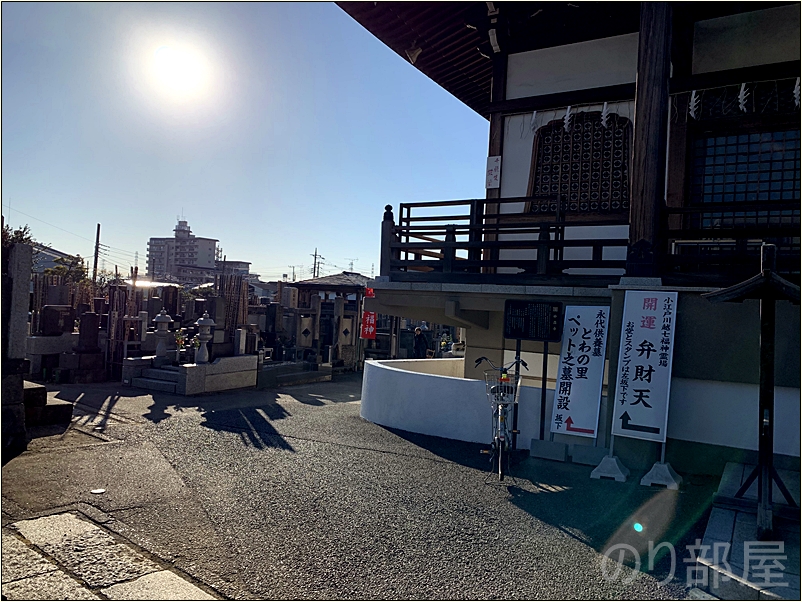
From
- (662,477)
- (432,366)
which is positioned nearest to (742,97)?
(662,477)

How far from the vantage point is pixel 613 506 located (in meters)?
5.94

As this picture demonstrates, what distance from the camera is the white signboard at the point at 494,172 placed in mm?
10961

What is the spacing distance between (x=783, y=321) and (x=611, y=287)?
1.91m

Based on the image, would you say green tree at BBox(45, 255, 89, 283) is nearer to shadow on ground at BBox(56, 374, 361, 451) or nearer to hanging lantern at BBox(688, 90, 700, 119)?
shadow on ground at BBox(56, 374, 361, 451)

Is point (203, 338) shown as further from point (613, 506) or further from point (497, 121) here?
point (613, 506)

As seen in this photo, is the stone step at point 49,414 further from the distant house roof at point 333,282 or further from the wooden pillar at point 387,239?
the distant house roof at point 333,282

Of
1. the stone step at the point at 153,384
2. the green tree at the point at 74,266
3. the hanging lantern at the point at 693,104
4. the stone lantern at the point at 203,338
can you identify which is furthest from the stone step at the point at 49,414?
the green tree at the point at 74,266

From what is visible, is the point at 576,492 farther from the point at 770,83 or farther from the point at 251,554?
the point at 770,83

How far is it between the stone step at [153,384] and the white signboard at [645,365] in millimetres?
9710

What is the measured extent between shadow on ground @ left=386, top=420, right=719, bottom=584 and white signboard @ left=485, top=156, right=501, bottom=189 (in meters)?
5.38

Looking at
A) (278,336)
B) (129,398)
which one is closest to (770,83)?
(129,398)

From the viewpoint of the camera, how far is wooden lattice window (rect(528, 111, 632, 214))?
9.95m

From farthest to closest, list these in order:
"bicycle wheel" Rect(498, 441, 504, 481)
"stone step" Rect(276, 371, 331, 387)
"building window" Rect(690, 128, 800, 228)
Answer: "stone step" Rect(276, 371, 331, 387)
"building window" Rect(690, 128, 800, 228)
"bicycle wheel" Rect(498, 441, 504, 481)

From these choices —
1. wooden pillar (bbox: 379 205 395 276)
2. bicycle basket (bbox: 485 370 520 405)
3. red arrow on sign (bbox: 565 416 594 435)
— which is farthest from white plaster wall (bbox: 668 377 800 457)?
wooden pillar (bbox: 379 205 395 276)
